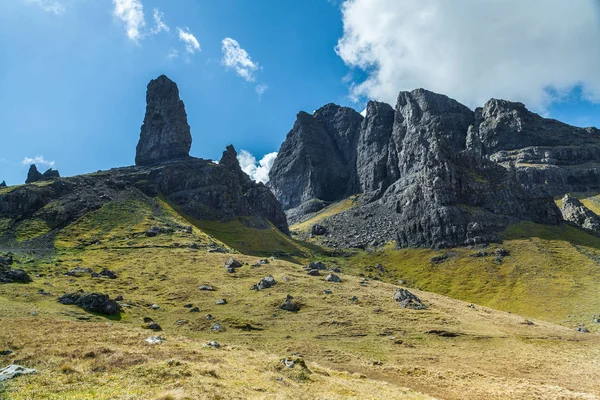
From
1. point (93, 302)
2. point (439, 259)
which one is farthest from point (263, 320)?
point (439, 259)

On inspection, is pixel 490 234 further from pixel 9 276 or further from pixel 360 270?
pixel 9 276

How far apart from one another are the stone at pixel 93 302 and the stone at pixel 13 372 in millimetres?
45161

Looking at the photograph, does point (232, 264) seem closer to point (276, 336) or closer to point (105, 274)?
point (105, 274)

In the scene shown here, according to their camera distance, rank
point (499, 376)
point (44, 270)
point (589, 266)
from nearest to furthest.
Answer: point (499, 376)
point (44, 270)
point (589, 266)

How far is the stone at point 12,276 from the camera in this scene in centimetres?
8306

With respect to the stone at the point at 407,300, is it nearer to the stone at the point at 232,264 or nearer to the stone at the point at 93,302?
the stone at the point at 232,264

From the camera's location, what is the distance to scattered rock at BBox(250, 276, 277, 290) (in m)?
99.6

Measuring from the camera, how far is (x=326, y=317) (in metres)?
77.7

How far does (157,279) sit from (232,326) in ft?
160

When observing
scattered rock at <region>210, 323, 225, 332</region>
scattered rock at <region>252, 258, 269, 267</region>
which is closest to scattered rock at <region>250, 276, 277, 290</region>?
scattered rock at <region>252, 258, 269, 267</region>

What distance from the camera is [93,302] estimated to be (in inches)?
2798

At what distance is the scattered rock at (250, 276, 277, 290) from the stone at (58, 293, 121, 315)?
35.9 m

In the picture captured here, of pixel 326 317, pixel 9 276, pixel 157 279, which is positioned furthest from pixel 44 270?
pixel 326 317

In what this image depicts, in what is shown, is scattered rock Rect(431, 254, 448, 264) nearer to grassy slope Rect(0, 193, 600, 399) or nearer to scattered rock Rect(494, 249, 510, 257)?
scattered rock Rect(494, 249, 510, 257)
